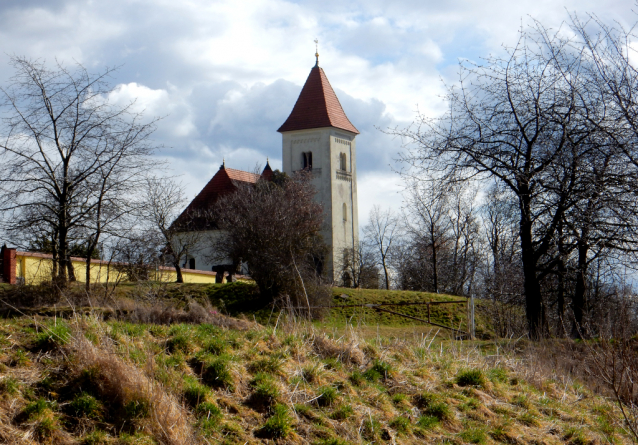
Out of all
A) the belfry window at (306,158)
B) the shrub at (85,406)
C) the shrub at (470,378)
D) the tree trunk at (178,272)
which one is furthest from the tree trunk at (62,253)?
the belfry window at (306,158)

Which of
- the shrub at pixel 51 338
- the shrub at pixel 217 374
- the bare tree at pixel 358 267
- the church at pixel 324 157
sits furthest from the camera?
the church at pixel 324 157

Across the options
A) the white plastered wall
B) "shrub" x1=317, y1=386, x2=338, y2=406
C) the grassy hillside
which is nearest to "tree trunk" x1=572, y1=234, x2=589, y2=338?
the grassy hillside

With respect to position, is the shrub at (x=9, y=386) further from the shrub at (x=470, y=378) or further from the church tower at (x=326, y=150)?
the church tower at (x=326, y=150)

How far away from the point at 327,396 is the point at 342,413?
1.05 ft

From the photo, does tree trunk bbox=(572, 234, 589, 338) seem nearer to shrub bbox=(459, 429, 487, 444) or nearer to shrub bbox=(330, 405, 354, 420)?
shrub bbox=(459, 429, 487, 444)

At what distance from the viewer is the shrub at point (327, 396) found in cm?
700

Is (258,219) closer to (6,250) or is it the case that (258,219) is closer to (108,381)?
(6,250)

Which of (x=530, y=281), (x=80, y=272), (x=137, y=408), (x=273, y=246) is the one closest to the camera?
(x=137, y=408)

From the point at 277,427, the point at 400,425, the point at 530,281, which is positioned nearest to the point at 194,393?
the point at 277,427

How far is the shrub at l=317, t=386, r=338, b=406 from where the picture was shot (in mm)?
6996

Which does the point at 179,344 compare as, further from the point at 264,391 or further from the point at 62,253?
the point at 62,253

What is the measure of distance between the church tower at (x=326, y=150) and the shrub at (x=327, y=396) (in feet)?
158

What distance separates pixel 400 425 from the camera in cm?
683

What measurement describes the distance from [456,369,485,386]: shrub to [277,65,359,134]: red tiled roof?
49888mm
